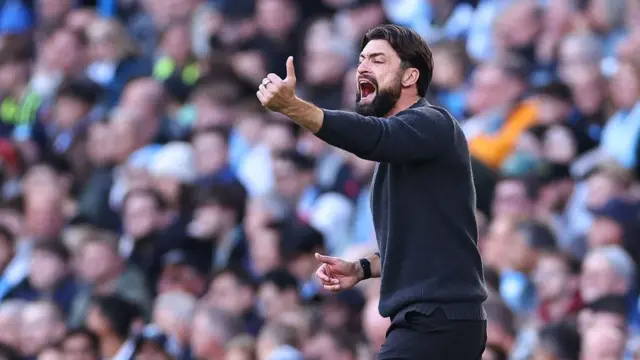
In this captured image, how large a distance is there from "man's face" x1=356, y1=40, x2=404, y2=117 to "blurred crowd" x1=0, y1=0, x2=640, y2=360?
246 cm

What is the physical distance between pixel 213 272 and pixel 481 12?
2.73m

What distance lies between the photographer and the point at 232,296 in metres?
8.70

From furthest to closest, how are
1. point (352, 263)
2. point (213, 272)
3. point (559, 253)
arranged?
point (213, 272)
point (559, 253)
point (352, 263)

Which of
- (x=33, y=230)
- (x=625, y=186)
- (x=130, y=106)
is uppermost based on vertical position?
(x=625, y=186)

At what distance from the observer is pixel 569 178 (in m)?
8.62

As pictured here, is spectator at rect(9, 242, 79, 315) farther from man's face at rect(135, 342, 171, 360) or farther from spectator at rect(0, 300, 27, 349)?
man's face at rect(135, 342, 171, 360)

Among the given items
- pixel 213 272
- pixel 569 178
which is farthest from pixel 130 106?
pixel 569 178

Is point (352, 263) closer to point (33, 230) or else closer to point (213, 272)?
point (213, 272)

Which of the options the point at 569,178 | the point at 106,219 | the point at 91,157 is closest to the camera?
the point at 569,178

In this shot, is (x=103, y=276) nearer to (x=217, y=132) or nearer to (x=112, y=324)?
(x=112, y=324)

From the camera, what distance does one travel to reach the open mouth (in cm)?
515

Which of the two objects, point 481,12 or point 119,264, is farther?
point 481,12

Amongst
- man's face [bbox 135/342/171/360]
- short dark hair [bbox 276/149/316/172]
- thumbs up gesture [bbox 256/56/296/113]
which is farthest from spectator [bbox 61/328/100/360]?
thumbs up gesture [bbox 256/56/296/113]

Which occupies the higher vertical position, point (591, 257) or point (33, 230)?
point (591, 257)
